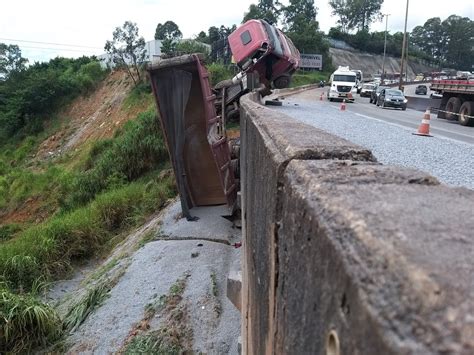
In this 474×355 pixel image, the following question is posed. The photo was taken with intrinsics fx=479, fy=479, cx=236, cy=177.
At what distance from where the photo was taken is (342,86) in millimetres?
33375

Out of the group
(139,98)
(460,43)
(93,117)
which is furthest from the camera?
(460,43)

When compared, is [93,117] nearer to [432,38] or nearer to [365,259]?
[365,259]

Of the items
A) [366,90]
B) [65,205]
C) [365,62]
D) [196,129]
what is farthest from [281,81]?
[365,62]

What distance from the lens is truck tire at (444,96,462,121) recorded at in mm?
20266

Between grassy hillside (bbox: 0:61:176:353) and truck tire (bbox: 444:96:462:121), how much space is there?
489 inches

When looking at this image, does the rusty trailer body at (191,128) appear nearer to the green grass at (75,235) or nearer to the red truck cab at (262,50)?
the green grass at (75,235)

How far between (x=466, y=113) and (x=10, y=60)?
51655 millimetres

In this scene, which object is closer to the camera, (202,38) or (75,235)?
(75,235)

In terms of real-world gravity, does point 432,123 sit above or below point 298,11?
below

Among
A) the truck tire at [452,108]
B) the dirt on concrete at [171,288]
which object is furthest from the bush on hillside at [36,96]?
the dirt on concrete at [171,288]

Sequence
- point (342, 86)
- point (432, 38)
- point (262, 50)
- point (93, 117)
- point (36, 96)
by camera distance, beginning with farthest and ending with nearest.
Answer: point (432, 38) < point (36, 96) < point (93, 117) < point (342, 86) < point (262, 50)

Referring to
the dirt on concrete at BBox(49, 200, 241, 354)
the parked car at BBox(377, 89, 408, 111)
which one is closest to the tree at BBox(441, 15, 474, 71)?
the parked car at BBox(377, 89, 408, 111)

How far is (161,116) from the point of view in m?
9.36

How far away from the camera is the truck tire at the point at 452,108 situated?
66.5 feet
